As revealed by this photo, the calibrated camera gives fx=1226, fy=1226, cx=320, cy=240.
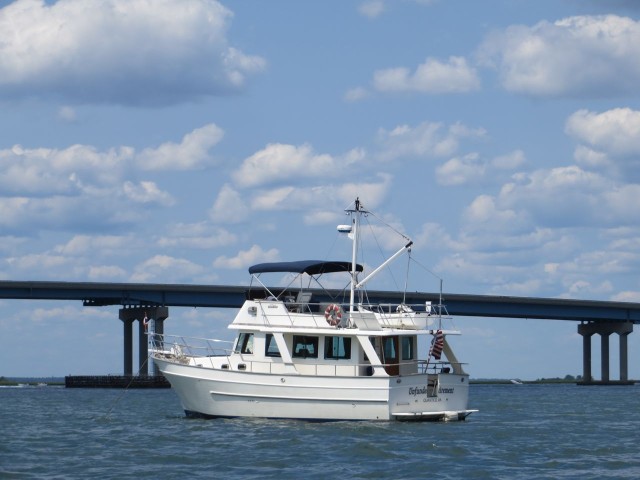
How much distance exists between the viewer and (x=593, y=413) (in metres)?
57.6

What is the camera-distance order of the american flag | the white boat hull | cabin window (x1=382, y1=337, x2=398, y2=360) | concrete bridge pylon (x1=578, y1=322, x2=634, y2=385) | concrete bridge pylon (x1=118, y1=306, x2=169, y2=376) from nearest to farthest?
the white boat hull → cabin window (x1=382, y1=337, x2=398, y2=360) → the american flag → concrete bridge pylon (x1=118, y1=306, x2=169, y2=376) → concrete bridge pylon (x1=578, y1=322, x2=634, y2=385)

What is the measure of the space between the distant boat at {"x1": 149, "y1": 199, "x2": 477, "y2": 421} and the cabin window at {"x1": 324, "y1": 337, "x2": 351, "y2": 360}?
0.03 metres

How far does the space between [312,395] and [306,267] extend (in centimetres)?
500

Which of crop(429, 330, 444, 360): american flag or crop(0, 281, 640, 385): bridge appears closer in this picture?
crop(429, 330, 444, 360): american flag

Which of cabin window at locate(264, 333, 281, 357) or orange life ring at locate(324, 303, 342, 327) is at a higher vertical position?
orange life ring at locate(324, 303, 342, 327)

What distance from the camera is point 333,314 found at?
139 feet

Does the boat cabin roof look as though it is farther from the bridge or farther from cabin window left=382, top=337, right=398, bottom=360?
the bridge

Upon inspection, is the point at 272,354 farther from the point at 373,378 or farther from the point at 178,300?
the point at 178,300

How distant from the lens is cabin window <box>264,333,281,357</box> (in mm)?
42719

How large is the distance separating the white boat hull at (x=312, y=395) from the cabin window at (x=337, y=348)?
1360mm

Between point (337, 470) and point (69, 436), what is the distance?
44.1 feet

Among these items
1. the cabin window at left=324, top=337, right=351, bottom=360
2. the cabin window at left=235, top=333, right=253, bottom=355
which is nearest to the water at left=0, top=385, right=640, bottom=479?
the cabin window at left=324, top=337, right=351, bottom=360

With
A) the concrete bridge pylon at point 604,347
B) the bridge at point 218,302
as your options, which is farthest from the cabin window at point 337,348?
the concrete bridge pylon at point 604,347

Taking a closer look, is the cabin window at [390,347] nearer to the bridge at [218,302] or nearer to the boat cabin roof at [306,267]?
the boat cabin roof at [306,267]
